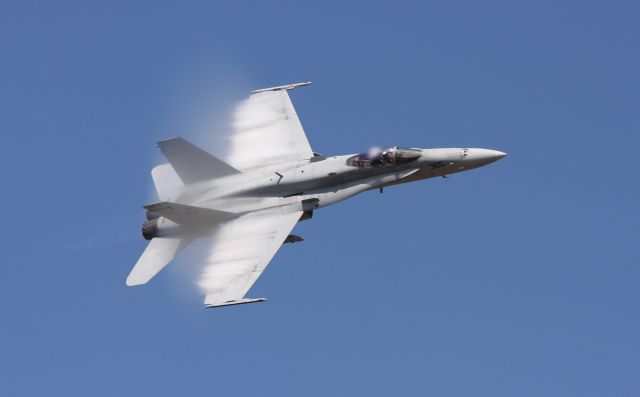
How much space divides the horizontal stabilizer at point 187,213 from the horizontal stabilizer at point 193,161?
1362 millimetres

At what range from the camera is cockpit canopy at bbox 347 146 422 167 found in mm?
42750

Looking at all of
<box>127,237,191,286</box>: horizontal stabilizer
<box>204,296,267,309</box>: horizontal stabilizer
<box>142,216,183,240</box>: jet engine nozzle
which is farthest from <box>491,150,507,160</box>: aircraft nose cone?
<box>142,216,183,240</box>: jet engine nozzle

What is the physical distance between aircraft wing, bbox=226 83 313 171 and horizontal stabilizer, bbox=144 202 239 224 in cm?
224

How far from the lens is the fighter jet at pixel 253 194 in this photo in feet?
139

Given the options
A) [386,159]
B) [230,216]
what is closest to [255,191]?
[230,216]

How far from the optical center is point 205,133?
A: 153 feet

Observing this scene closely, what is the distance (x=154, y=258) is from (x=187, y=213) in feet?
5.67

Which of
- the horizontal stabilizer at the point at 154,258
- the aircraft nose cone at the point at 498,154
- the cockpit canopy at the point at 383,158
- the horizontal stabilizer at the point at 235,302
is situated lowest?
the horizontal stabilizer at the point at 235,302

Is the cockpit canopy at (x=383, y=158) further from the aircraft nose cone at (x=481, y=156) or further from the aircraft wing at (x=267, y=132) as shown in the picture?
the aircraft wing at (x=267, y=132)

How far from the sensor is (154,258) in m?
43.2

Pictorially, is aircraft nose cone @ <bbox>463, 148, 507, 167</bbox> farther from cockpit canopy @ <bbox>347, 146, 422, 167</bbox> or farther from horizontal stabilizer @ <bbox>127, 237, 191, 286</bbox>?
horizontal stabilizer @ <bbox>127, 237, 191, 286</bbox>

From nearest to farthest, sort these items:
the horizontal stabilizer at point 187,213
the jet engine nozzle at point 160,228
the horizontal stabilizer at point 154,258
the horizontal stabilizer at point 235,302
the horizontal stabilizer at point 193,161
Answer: the horizontal stabilizer at point 235,302, the horizontal stabilizer at point 187,213, the horizontal stabilizer at point 154,258, the jet engine nozzle at point 160,228, the horizontal stabilizer at point 193,161

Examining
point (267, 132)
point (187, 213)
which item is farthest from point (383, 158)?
point (187, 213)

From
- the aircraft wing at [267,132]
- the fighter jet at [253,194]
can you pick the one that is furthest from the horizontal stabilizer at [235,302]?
the aircraft wing at [267,132]
